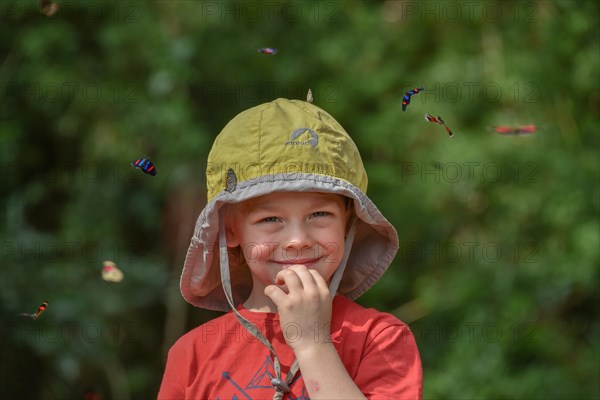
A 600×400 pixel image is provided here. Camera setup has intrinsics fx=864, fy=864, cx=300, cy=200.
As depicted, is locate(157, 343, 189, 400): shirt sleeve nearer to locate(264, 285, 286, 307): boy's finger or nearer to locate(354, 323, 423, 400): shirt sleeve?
locate(264, 285, 286, 307): boy's finger

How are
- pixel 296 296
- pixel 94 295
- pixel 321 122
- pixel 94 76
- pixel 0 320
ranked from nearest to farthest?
pixel 296 296, pixel 321 122, pixel 0 320, pixel 94 295, pixel 94 76

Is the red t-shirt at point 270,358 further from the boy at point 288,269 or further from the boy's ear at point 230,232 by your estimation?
the boy's ear at point 230,232

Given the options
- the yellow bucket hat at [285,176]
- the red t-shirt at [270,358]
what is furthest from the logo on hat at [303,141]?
the red t-shirt at [270,358]

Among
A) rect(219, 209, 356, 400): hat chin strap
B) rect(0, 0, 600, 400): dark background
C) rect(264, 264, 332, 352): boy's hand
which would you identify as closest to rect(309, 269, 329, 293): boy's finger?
rect(264, 264, 332, 352): boy's hand

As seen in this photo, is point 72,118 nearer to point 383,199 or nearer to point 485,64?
point 383,199

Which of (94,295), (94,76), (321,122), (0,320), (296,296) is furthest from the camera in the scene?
(94,76)

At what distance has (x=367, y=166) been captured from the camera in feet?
16.3

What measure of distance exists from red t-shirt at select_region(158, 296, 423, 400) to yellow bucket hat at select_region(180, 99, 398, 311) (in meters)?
0.10

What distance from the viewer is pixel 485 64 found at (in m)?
4.66

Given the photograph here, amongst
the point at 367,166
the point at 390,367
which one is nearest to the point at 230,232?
the point at 390,367

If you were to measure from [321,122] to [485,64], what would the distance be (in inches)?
115

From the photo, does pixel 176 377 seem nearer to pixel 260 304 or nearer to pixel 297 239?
pixel 260 304

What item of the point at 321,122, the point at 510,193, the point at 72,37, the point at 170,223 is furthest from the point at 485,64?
the point at 321,122

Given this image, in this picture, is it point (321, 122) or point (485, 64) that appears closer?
point (321, 122)
